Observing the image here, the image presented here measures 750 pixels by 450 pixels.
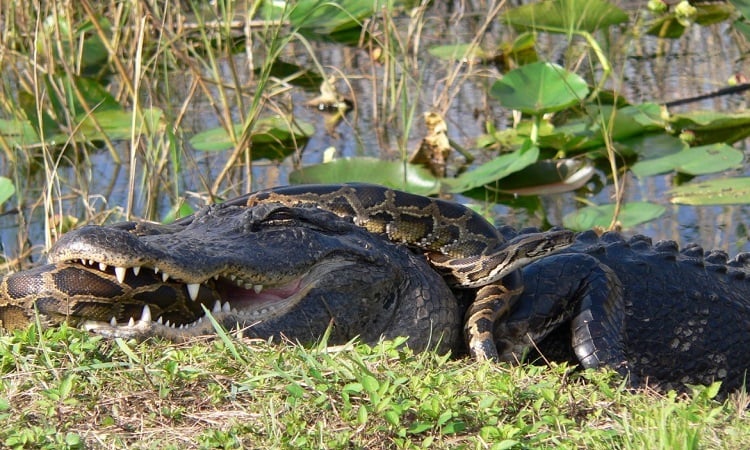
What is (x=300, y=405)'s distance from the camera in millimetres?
3025

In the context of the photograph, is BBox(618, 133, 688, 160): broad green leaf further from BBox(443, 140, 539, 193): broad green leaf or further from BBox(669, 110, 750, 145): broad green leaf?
BBox(443, 140, 539, 193): broad green leaf

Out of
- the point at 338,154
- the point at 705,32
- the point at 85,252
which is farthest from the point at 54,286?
the point at 705,32

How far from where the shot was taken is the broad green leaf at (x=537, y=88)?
7.69 meters

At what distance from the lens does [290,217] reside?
420cm

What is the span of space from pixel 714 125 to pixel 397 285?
17.0 feet

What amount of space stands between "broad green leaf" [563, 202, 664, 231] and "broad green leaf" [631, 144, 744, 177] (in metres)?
0.57

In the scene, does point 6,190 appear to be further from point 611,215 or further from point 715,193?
point 715,193

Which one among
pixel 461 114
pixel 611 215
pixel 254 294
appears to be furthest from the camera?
pixel 461 114

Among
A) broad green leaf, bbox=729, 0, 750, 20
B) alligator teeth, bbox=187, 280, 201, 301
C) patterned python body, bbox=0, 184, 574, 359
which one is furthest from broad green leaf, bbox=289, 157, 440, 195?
alligator teeth, bbox=187, 280, 201, 301

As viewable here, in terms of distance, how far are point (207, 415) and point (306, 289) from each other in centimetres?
107

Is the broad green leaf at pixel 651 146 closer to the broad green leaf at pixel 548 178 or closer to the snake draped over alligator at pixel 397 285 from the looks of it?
the broad green leaf at pixel 548 178

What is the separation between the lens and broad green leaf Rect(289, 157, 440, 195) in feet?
23.9

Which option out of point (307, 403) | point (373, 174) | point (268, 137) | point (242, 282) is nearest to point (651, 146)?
point (373, 174)

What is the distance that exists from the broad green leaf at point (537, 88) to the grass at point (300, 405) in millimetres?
4454
